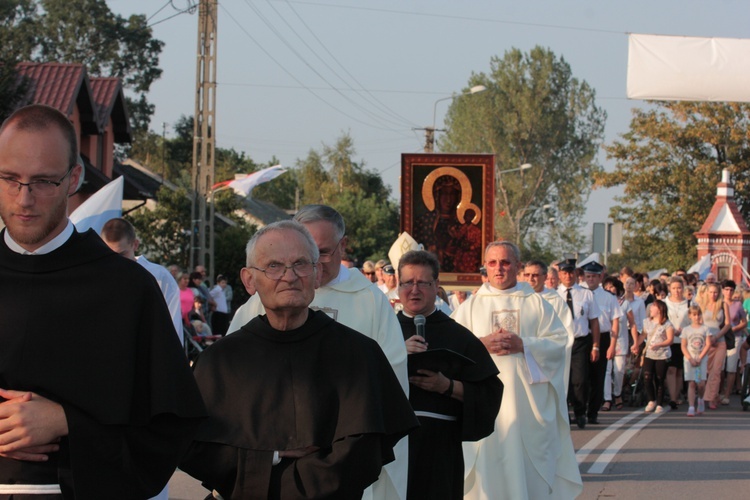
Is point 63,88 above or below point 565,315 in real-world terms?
above

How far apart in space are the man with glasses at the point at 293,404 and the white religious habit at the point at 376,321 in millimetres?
1020

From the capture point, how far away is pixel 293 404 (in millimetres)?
4277

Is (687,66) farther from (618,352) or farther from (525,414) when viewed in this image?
(618,352)

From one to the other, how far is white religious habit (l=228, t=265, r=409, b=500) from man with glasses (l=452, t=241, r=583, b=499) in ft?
9.04

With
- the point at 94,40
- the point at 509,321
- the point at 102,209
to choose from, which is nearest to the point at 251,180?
the point at 102,209

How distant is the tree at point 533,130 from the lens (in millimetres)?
71125

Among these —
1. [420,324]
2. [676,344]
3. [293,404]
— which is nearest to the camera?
[293,404]

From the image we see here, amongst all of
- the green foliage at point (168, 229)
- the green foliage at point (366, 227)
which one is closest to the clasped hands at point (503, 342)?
the green foliage at point (168, 229)

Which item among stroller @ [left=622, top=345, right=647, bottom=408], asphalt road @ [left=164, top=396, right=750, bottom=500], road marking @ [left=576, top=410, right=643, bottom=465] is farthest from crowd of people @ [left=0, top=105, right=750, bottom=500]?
stroller @ [left=622, top=345, right=647, bottom=408]

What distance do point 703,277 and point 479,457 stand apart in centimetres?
2309

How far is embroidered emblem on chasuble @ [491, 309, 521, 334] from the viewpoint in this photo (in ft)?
29.1

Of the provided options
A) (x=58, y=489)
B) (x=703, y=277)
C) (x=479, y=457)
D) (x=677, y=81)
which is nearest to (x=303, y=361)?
(x=58, y=489)

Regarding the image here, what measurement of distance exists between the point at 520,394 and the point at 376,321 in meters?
3.29

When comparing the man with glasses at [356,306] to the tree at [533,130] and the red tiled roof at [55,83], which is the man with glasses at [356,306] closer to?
the red tiled roof at [55,83]
